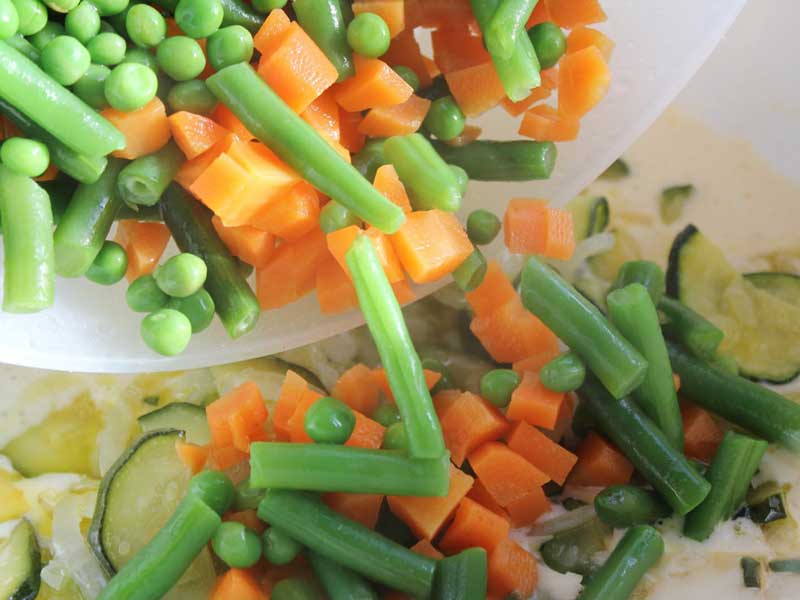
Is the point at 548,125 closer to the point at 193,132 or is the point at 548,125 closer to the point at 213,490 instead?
the point at 193,132

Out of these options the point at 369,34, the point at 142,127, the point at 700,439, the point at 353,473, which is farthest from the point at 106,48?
the point at 700,439

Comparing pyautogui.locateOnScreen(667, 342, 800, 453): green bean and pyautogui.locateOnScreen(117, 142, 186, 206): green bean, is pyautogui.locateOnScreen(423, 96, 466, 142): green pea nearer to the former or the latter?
pyautogui.locateOnScreen(117, 142, 186, 206): green bean

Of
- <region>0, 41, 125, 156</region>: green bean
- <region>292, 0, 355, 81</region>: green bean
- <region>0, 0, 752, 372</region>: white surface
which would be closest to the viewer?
<region>0, 41, 125, 156</region>: green bean

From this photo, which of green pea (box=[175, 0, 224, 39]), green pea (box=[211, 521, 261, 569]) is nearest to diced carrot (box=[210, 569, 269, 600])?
green pea (box=[211, 521, 261, 569])

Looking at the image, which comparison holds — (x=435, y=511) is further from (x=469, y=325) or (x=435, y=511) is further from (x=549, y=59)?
(x=549, y=59)

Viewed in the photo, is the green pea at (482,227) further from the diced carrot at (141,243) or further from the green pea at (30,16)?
the green pea at (30,16)

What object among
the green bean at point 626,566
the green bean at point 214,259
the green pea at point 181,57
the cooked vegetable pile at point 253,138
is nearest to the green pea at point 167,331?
the cooked vegetable pile at point 253,138
